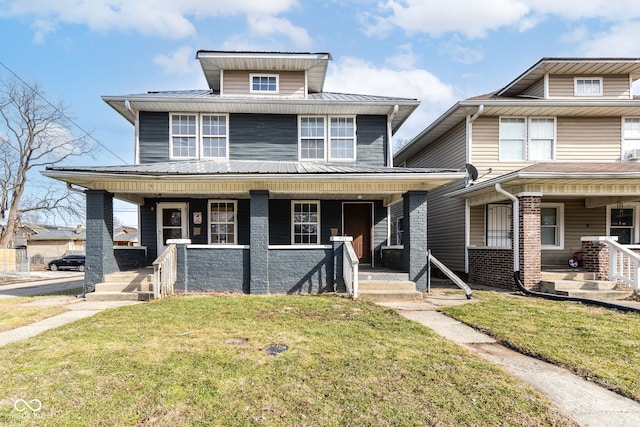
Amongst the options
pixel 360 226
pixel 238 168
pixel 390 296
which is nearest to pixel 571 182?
pixel 390 296

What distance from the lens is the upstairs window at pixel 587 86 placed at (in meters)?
12.4

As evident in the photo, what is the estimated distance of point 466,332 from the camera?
18.6ft

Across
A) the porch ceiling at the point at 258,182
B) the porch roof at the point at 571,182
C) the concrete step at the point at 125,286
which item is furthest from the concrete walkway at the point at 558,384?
the concrete step at the point at 125,286

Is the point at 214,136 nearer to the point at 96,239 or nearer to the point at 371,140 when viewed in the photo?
the point at 96,239

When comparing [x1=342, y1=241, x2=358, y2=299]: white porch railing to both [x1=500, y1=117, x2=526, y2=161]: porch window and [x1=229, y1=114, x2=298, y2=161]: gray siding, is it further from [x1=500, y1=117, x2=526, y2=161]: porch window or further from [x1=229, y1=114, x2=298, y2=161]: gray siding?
[x1=500, y1=117, x2=526, y2=161]: porch window

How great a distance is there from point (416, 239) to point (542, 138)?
6.65m

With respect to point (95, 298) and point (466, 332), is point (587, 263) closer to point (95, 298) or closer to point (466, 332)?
point (466, 332)

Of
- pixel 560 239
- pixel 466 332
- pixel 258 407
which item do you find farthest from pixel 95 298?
pixel 560 239

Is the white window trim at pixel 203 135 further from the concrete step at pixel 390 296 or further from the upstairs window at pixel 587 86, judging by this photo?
the upstairs window at pixel 587 86

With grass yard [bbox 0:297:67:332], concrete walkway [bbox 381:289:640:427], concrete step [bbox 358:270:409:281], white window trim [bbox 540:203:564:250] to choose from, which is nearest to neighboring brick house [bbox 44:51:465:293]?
concrete step [bbox 358:270:409:281]

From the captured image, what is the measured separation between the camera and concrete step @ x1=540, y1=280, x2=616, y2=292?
892cm

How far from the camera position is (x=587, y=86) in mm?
12375

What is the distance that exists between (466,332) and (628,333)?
2501mm

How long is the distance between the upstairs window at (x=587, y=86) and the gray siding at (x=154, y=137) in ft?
47.0
